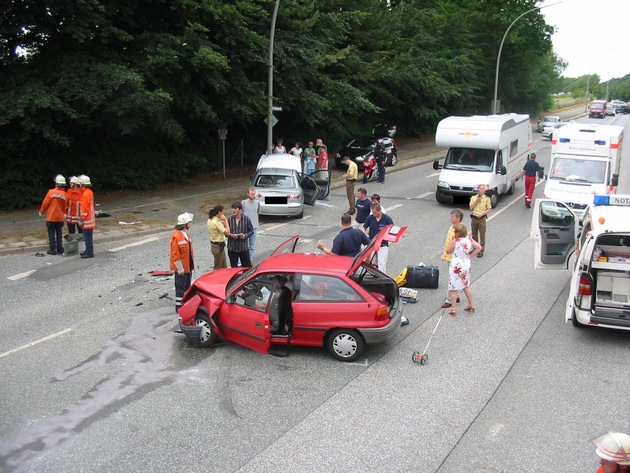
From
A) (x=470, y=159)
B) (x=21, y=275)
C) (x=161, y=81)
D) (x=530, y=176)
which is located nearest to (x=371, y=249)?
(x=21, y=275)

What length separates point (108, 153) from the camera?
72.4 feet

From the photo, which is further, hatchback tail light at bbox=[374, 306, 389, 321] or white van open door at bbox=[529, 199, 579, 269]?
white van open door at bbox=[529, 199, 579, 269]

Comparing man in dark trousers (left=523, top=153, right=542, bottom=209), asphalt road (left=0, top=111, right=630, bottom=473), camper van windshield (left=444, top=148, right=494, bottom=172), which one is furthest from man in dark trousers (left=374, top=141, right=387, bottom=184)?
asphalt road (left=0, top=111, right=630, bottom=473)

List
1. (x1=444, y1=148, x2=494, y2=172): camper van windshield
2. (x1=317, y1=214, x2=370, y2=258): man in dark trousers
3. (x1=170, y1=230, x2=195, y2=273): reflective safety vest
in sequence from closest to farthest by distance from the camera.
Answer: (x1=170, y1=230, x2=195, y2=273): reflective safety vest < (x1=317, y1=214, x2=370, y2=258): man in dark trousers < (x1=444, y1=148, x2=494, y2=172): camper van windshield

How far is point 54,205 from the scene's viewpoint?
14.1 metres

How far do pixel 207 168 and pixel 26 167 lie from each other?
880cm

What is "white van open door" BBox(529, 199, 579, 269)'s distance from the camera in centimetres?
1110

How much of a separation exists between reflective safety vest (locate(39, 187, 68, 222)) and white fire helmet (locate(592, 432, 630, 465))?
12709 mm

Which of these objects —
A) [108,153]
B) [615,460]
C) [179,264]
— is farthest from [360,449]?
[108,153]

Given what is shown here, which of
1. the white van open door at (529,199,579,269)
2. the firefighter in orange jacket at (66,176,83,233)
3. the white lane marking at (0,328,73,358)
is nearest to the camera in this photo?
the white lane marking at (0,328,73,358)

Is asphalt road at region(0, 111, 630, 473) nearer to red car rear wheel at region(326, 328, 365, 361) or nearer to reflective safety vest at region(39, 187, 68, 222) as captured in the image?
red car rear wheel at region(326, 328, 365, 361)

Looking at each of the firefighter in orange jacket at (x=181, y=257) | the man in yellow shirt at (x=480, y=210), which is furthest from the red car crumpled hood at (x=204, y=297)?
the man in yellow shirt at (x=480, y=210)

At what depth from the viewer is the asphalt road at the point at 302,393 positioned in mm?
6246

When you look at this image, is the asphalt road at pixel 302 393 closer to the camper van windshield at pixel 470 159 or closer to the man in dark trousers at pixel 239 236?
the man in dark trousers at pixel 239 236
